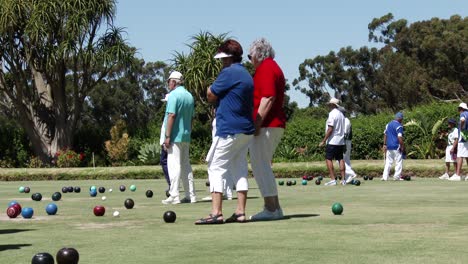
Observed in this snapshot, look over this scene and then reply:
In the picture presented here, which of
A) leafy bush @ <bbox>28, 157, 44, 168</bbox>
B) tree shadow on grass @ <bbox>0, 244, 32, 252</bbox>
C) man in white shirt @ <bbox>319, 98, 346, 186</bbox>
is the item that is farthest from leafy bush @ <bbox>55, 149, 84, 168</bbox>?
tree shadow on grass @ <bbox>0, 244, 32, 252</bbox>

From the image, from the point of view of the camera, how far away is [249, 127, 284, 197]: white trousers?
8.36 meters

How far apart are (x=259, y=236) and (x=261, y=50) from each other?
2.28 metres

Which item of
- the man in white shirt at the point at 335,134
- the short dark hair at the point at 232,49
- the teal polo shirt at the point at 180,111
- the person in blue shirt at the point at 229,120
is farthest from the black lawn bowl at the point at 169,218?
the man in white shirt at the point at 335,134

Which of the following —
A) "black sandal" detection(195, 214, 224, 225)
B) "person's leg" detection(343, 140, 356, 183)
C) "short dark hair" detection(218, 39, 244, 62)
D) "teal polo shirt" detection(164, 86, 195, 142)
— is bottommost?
"black sandal" detection(195, 214, 224, 225)

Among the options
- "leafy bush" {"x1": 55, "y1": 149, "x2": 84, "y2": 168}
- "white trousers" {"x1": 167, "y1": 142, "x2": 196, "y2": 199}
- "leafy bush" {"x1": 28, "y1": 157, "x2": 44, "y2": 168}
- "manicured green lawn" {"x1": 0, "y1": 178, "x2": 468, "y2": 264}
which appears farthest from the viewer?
"leafy bush" {"x1": 28, "y1": 157, "x2": 44, "y2": 168}

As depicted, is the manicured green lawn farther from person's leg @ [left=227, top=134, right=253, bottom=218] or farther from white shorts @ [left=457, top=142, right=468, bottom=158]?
white shorts @ [left=457, top=142, right=468, bottom=158]

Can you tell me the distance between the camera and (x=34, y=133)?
104 feet

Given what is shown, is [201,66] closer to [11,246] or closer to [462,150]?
[462,150]

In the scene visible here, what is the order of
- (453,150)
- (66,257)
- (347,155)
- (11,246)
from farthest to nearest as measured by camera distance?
(453,150)
(347,155)
(11,246)
(66,257)

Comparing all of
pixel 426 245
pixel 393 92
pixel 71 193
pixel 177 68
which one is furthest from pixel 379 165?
pixel 393 92

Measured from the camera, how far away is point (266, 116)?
8.27 metres

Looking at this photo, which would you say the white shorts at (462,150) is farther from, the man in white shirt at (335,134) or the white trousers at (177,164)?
the white trousers at (177,164)

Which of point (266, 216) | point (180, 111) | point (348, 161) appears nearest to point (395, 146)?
point (348, 161)

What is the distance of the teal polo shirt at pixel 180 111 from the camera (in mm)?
11016
